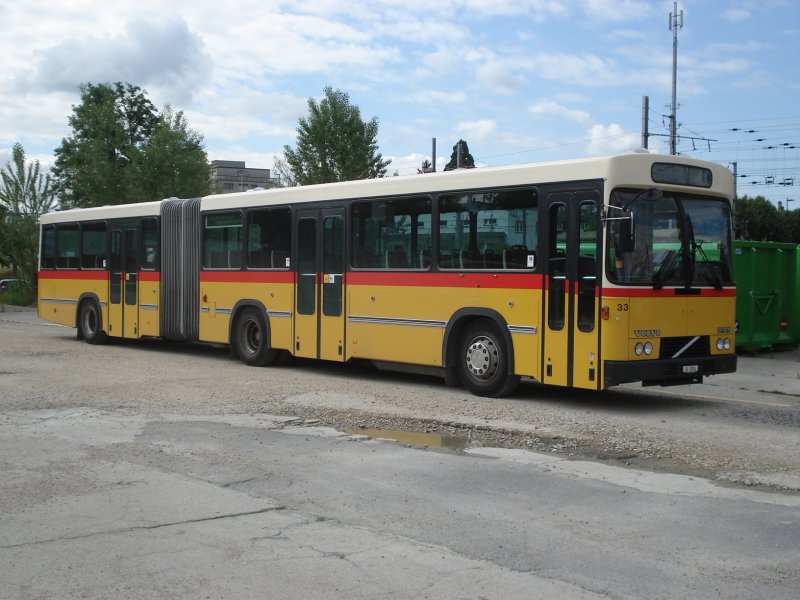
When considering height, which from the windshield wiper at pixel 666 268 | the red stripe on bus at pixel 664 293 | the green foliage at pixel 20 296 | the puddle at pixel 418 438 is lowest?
the puddle at pixel 418 438

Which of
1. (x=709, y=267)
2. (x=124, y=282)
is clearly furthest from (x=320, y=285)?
(x=124, y=282)

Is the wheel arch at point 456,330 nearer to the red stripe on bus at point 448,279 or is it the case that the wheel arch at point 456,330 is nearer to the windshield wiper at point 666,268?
the red stripe on bus at point 448,279

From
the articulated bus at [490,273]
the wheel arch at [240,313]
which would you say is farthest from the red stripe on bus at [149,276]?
the wheel arch at [240,313]

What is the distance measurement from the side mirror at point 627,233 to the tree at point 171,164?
95.9ft

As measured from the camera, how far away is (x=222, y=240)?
57.0ft

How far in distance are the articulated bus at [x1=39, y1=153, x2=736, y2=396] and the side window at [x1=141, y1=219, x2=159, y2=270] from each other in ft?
5.22

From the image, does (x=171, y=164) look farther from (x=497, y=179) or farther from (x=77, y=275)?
(x=497, y=179)

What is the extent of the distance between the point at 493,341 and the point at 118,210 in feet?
37.4

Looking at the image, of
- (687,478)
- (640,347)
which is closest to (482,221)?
(640,347)

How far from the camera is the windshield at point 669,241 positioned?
35.7 feet

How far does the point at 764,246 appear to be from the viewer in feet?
65.8

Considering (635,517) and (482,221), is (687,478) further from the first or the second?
(482,221)

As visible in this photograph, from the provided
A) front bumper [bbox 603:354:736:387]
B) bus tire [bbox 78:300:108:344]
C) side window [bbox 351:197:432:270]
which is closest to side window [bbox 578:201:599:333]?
front bumper [bbox 603:354:736:387]

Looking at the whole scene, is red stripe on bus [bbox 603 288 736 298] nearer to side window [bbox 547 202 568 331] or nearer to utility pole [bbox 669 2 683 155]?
side window [bbox 547 202 568 331]
